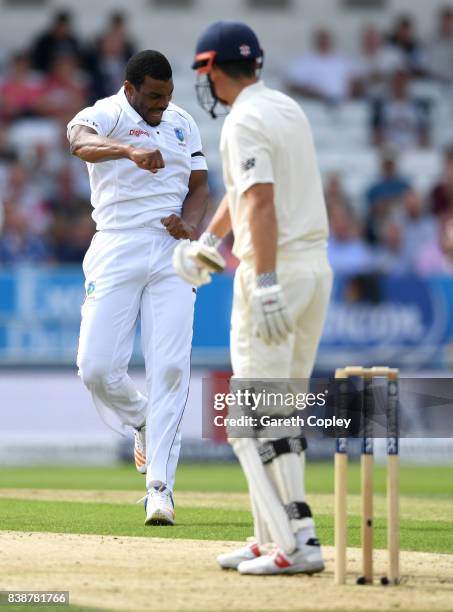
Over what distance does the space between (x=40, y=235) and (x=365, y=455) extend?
463 inches

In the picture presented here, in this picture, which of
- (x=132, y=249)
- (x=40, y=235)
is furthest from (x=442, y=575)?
(x=40, y=235)

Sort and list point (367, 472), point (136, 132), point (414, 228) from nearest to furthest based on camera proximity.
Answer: point (367, 472), point (136, 132), point (414, 228)

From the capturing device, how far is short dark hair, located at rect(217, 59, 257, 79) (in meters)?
6.06

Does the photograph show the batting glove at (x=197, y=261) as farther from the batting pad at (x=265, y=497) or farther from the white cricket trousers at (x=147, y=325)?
the white cricket trousers at (x=147, y=325)

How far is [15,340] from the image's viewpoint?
15461 mm

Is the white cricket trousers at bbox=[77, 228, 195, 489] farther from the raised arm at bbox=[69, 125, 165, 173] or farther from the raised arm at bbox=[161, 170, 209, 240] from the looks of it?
the raised arm at bbox=[69, 125, 165, 173]

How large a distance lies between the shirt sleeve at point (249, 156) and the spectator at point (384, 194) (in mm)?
12243

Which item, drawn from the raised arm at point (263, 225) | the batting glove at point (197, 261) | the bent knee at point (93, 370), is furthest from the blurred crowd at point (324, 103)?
the raised arm at point (263, 225)

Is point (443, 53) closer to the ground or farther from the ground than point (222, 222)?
farther from the ground

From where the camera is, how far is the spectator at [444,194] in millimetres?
18594

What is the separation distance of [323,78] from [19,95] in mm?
4388

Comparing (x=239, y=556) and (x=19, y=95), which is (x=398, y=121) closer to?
(x=19, y=95)

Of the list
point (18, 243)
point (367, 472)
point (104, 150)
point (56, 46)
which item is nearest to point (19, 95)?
point (56, 46)

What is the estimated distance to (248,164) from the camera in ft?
19.1
